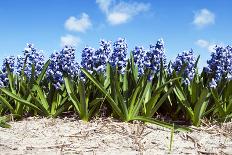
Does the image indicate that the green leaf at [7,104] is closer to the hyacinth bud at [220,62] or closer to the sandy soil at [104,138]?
the sandy soil at [104,138]

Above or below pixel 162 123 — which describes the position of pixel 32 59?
above

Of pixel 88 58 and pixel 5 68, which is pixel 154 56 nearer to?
pixel 88 58

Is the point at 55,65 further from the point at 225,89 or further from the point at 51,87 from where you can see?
the point at 225,89

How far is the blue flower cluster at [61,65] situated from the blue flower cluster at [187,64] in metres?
1.67

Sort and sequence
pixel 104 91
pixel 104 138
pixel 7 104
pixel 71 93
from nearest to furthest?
pixel 104 138 < pixel 104 91 < pixel 71 93 < pixel 7 104

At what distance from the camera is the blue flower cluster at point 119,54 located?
22.4 ft

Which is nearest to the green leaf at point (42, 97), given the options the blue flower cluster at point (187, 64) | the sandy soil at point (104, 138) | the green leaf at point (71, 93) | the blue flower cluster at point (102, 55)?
the sandy soil at point (104, 138)

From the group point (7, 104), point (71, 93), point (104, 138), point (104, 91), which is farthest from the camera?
point (7, 104)

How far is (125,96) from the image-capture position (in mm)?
6887

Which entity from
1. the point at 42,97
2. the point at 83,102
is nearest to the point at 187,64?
the point at 83,102

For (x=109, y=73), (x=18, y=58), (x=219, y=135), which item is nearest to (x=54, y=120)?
(x=109, y=73)

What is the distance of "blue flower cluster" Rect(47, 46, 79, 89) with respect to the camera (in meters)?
6.84

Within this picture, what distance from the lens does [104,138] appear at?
6039 mm

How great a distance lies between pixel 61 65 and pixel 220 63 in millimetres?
2574
